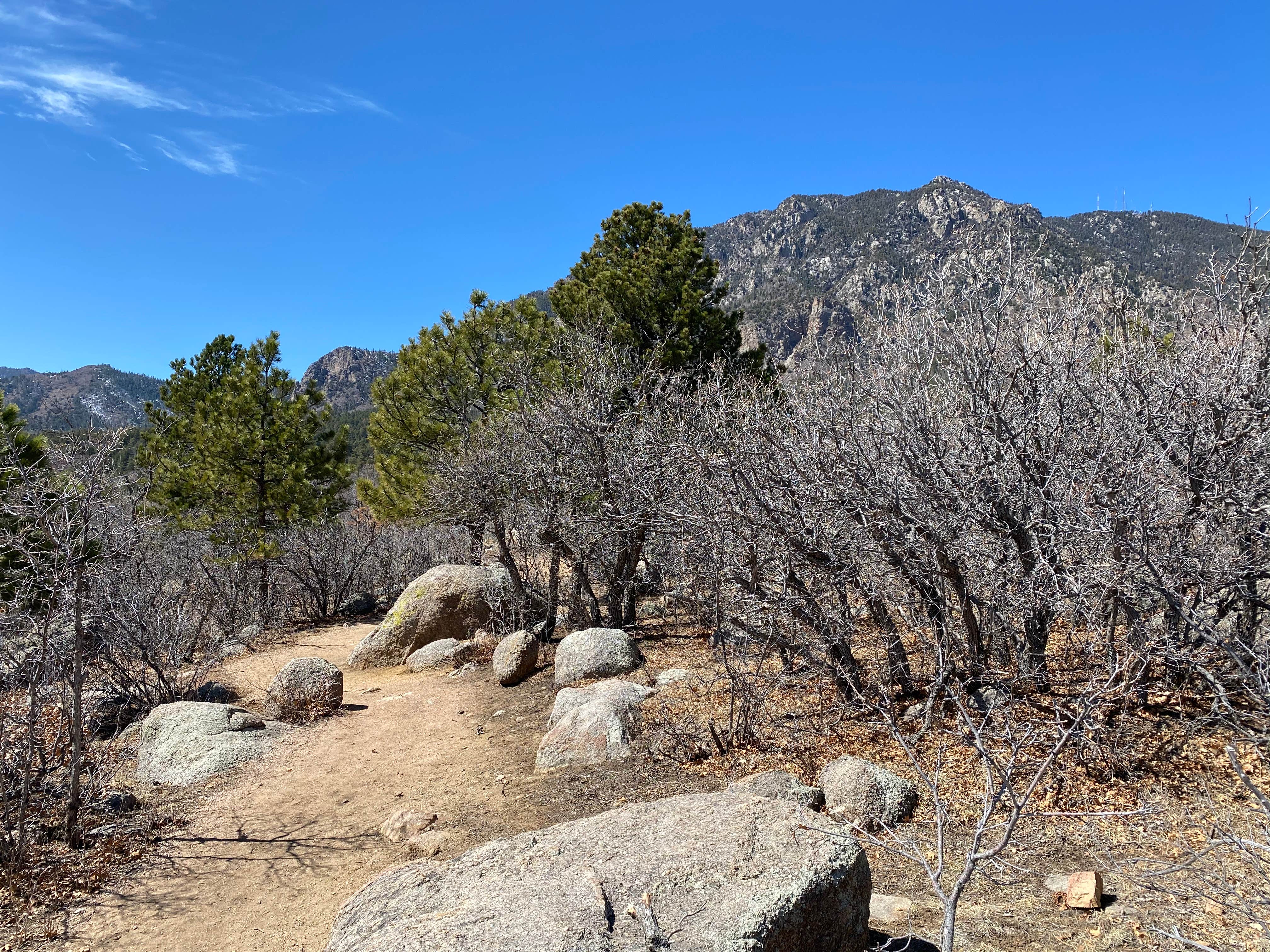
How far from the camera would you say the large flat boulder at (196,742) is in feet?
22.8

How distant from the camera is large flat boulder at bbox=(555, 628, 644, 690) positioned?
895 centimetres

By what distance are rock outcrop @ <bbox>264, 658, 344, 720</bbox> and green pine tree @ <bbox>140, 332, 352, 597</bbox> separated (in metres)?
6.61

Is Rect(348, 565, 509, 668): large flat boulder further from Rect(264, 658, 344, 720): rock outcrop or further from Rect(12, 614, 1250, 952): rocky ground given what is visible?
Rect(264, 658, 344, 720): rock outcrop

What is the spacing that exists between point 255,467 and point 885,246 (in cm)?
6429

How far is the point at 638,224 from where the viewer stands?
16.6 metres

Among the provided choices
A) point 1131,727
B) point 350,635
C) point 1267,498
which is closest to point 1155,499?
point 1267,498

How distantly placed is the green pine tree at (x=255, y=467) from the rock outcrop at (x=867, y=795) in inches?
512

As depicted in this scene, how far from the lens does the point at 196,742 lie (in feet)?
24.0

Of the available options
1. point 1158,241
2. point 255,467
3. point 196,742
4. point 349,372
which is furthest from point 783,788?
point 349,372

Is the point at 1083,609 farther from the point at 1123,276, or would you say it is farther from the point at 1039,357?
the point at 1123,276

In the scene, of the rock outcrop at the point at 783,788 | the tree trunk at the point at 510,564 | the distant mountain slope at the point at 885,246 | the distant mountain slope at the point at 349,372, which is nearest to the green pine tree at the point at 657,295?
the distant mountain slope at the point at 885,246

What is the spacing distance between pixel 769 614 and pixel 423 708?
16.5ft

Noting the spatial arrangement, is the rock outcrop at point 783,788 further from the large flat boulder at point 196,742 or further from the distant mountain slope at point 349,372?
the distant mountain slope at point 349,372

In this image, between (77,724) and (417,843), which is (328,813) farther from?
(77,724)
